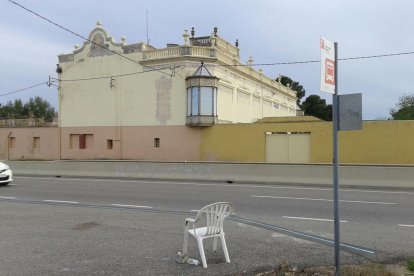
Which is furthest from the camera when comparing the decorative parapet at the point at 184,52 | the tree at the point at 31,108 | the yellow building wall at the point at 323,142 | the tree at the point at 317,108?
the tree at the point at 31,108

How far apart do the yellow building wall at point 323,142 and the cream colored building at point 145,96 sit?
1.44 meters

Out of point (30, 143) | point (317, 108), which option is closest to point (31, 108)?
point (317, 108)

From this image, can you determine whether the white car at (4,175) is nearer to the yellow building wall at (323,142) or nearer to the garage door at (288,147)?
the yellow building wall at (323,142)

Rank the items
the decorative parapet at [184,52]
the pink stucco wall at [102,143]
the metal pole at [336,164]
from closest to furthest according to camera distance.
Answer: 1. the metal pole at [336,164]
2. the decorative parapet at [184,52]
3. the pink stucco wall at [102,143]

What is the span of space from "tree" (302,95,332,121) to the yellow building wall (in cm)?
5260

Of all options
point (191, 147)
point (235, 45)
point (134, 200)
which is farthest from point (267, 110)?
point (134, 200)

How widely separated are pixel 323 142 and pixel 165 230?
22700 mm

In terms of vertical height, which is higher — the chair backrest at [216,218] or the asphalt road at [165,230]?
the chair backrest at [216,218]

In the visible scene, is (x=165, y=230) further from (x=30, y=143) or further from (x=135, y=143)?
(x=30, y=143)

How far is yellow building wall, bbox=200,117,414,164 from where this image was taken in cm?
2786

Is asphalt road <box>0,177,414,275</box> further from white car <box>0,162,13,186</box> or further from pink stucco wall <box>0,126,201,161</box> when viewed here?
pink stucco wall <box>0,126,201,161</box>

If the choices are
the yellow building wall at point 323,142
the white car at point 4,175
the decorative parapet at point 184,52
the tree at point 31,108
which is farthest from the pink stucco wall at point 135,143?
the tree at point 31,108

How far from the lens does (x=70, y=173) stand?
2559cm

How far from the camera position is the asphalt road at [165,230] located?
22.0ft
